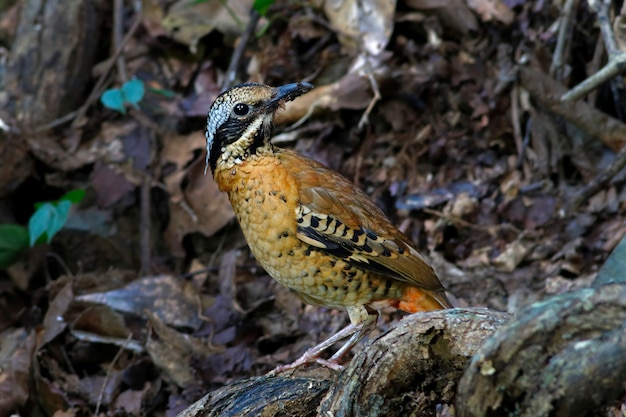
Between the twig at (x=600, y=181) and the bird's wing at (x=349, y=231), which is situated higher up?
the bird's wing at (x=349, y=231)

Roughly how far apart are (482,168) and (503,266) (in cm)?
109

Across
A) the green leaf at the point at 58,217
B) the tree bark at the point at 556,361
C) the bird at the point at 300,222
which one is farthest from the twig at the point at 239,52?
the tree bark at the point at 556,361

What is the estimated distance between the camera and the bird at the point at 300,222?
414 centimetres

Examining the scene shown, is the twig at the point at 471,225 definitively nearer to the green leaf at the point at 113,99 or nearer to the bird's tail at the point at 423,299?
the bird's tail at the point at 423,299

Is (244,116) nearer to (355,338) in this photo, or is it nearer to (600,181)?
(355,338)

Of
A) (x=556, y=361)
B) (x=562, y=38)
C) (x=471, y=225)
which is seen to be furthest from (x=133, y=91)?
(x=556, y=361)

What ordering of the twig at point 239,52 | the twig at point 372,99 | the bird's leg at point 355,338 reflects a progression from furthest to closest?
the twig at point 239,52, the twig at point 372,99, the bird's leg at point 355,338

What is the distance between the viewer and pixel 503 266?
578 cm

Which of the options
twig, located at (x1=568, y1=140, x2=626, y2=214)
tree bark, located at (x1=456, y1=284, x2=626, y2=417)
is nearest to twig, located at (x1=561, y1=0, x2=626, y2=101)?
twig, located at (x1=568, y1=140, x2=626, y2=214)

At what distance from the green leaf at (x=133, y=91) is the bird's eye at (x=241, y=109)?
266 cm

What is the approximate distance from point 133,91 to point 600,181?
3.88 m

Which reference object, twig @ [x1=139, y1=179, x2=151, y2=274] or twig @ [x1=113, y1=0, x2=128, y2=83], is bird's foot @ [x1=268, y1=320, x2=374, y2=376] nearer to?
twig @ [x1=139, y1=179, x2=151, y2=274]

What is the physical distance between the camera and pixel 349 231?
14.0ft

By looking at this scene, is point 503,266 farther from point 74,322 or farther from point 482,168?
point 74,322
